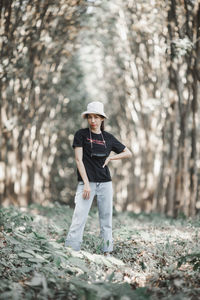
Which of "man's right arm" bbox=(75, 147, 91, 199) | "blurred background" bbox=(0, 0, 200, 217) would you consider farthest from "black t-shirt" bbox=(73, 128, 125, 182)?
"blurred background" bbox=(0, 0, 200, 217)

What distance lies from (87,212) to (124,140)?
14.8 metres

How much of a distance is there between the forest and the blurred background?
0.04 meters

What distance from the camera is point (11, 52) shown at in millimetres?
9633

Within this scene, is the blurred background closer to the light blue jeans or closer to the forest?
the forest

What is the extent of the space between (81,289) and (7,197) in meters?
10.1

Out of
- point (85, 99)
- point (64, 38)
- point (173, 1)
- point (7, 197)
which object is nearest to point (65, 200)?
point (85, 99)

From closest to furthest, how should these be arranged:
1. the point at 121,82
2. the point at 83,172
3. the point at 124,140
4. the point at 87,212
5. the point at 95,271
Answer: the point at 95,271 → the point at 83,172 → the point at 87,212 → the point at 121,82 → the point at 124,140

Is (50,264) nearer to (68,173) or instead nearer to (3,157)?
(3,157)

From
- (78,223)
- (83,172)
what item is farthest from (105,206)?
(83,172)

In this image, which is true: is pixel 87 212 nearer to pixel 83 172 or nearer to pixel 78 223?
pixel 78 223

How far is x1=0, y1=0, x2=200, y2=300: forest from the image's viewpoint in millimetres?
4195

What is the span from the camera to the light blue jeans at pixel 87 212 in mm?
5488

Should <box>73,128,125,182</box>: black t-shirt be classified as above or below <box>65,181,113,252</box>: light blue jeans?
above

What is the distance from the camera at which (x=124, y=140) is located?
66.4ft
